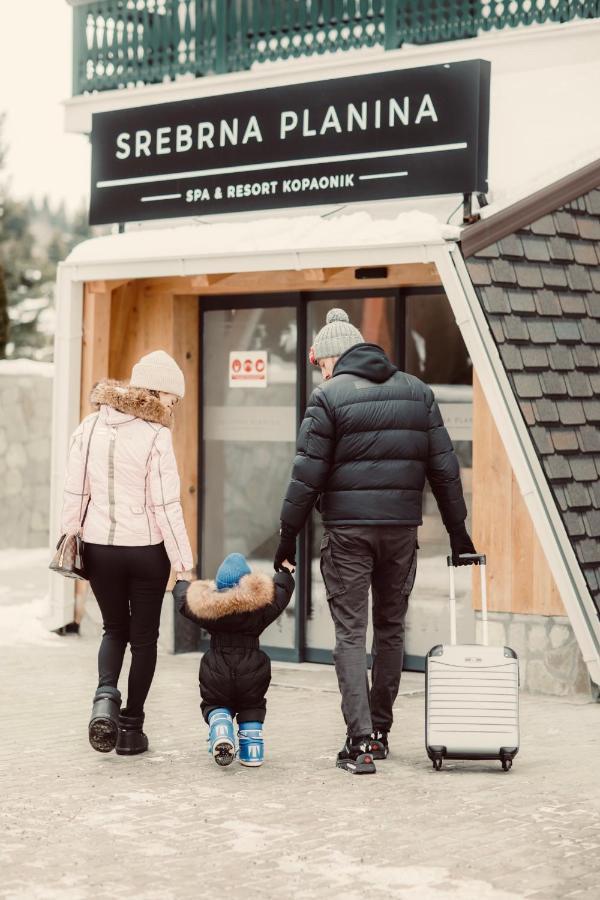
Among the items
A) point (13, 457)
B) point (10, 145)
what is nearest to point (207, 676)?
point (13, 457)

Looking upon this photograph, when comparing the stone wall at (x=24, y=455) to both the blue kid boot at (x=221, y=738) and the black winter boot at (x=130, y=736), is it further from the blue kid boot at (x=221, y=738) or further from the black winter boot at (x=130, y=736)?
the blue kid boot at (x=221, y=738)

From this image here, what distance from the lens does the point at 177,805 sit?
20.7 ft

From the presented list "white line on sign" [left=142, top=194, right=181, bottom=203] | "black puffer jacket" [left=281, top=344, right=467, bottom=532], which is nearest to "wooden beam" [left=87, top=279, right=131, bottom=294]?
"white line on sign" [left=142, top=194, right=181, bottom=203]

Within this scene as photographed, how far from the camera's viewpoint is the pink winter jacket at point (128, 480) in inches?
287

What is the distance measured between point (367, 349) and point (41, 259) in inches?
1446

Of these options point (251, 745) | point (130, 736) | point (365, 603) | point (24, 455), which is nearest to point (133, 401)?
point (365, 603)

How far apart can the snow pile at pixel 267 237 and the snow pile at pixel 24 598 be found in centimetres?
268

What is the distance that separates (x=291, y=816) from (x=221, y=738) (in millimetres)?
845

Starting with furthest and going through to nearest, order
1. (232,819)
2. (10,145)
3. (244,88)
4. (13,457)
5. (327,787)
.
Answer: (10,145) < (13,457) < (244,88) < (327,787) < (232,819)

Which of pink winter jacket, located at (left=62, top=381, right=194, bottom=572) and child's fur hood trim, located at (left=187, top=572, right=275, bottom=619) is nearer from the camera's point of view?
child's fur hood trim, located at (left=187, top=572, right=275, bottom=619)

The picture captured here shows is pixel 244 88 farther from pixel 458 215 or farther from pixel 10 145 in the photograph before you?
pixel 10 145

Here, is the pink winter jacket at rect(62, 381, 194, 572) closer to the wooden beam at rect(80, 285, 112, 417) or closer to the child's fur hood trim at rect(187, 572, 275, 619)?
the child's fur hood trim at rect(187, 572, 275, 619)

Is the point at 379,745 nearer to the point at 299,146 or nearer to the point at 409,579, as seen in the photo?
the point at 409,579

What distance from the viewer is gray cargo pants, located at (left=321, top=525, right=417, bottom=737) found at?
7.09 meters
